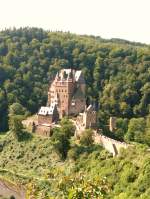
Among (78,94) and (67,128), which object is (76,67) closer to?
(78,94)

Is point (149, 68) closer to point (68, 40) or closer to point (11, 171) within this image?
point (68, 40)

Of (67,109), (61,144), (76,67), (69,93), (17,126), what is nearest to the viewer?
(61,144)

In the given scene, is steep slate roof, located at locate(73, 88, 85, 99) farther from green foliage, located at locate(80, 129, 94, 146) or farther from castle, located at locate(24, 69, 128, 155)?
green foliage, located at locate(80, 129, 94, 146)

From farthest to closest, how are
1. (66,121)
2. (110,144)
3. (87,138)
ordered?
1. (66,121)
2. (87,138)
3. (110,144)

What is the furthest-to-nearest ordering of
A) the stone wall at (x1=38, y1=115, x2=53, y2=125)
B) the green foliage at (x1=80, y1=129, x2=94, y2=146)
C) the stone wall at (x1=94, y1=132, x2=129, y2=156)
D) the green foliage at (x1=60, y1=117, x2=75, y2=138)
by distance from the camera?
the stone wall at (x1=38, y1=115, x2=53, y2=125)
the green foliage at (x1=60, y1=117, x2=75, y2=138)
the green foliage at (x1=80, y1=129, x2=94, y2=146)
the stone wall at (x1=94, y1=132, x2=129, y2=156)

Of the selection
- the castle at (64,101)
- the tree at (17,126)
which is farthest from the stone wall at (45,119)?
the tree at (17,126)

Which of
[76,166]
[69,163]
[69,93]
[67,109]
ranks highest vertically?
[69,93]

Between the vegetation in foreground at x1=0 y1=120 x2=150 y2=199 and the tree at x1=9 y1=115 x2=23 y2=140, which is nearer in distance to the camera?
the vegetation in foreground at x1=0 y1=120 x2=150 y2=199

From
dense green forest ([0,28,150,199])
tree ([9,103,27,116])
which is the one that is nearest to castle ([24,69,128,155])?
dense green forest ([0,28,150,199])

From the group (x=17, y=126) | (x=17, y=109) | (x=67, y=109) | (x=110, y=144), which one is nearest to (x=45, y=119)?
(x=17, y=126)
